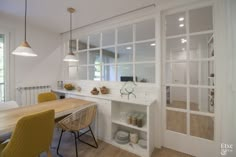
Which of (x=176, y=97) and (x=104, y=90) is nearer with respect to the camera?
(x=176, y=97)

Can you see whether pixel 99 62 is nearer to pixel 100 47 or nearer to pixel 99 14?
pixel 100 47

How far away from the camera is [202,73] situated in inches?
73.3

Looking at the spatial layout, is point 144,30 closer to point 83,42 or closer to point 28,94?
point 83,42

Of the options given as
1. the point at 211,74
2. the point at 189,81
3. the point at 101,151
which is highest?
the point at 211,74

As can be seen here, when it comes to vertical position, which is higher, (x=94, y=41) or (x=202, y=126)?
(x=94, y=41)

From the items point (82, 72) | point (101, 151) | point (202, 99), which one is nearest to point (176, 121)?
point (202, 99)

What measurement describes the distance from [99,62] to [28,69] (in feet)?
6.08

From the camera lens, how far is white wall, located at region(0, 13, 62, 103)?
9.09ft

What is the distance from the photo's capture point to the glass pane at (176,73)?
2016mm

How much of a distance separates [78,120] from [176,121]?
1.70m

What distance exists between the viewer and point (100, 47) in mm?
2896

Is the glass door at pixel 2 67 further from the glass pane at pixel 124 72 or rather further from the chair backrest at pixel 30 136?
the glass pane at pixel 124 72

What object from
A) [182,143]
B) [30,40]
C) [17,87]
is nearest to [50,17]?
[30,40]

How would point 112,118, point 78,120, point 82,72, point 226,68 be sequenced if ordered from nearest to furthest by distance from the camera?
point 226,68
point 78,120
point 112,118
point 82,72
